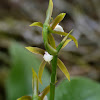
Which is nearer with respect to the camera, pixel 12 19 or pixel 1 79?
pixel 1 79

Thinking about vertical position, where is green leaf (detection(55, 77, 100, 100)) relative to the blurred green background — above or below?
below


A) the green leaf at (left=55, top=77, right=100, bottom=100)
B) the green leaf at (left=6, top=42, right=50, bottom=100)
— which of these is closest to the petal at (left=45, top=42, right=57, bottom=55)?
the green leaf at (left=55, top=77, right=100, bottom=100)

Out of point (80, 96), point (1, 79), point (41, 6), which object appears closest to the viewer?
point (80, 96)

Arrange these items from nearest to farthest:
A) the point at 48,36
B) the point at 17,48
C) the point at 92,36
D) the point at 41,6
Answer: the point at 48,36 < the point at 17,48 < the point at 92,36 < the point at 41,6

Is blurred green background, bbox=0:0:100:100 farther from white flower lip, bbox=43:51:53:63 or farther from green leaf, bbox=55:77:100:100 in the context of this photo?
white flower lip, bbox=43:51:53:63

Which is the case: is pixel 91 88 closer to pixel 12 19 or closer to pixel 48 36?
pixel 48 36

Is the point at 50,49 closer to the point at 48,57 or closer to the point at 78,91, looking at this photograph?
the point at 48,57

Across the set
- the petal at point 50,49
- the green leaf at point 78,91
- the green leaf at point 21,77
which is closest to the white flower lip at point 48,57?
the petal at point 50,49

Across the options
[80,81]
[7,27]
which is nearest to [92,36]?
[7,27]

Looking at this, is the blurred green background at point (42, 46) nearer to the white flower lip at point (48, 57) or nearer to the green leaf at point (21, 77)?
the green leaf at point (21, 77)
